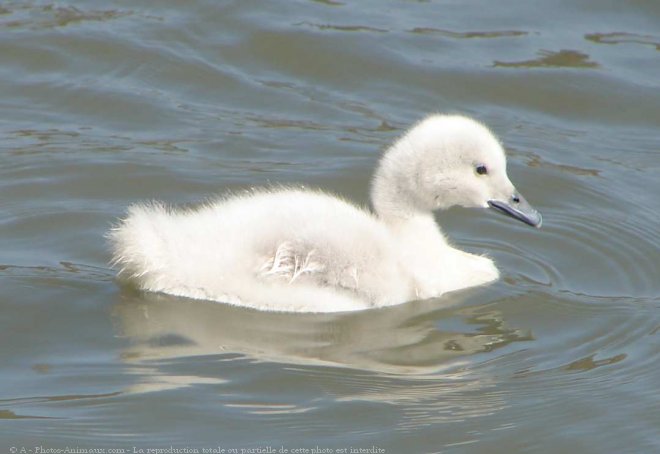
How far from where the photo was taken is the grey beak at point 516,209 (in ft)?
23.9

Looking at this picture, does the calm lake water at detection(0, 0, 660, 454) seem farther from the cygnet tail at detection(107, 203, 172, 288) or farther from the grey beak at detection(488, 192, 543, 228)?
the grey beak at detection(488, 192, 543, 228)

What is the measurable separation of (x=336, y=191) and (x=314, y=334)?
178 cm

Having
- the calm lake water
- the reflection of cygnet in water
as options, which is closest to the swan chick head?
the calm lake water

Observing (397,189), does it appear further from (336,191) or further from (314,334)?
(336,191)

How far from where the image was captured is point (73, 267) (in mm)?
7301

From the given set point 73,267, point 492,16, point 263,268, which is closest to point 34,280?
point 73,267

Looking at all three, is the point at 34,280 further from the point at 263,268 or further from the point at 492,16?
the point at 492,16

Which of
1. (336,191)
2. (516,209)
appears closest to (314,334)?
(516,209)

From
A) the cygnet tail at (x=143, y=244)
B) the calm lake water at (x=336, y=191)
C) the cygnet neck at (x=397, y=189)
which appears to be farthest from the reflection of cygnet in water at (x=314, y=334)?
the cygnet neck at (x=397, y=189)

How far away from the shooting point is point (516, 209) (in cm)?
727

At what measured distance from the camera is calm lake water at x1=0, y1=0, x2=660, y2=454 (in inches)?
233

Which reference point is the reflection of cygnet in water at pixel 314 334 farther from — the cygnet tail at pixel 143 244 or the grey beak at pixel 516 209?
the grey beak at pixel 516 209

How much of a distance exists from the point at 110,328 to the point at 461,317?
65.5 inches

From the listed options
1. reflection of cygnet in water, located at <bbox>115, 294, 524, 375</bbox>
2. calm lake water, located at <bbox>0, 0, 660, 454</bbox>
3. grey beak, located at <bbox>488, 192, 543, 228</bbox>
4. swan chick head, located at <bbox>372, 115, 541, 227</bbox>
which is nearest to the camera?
calm lake water, located at <bbox>0, 0, 660, 454</bbox>
